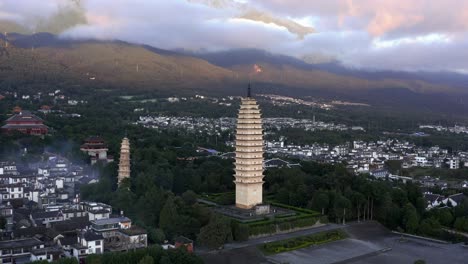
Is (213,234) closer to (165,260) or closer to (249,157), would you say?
(165,260)

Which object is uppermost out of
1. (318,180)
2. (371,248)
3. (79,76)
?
(79,76)

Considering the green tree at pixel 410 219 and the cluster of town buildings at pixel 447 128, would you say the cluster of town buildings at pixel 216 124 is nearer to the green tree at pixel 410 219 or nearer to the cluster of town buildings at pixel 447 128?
the cluster of town buildings at pixel 447 128

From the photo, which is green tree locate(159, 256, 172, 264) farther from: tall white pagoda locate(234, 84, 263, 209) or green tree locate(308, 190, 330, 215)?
green tree locate(308, 190, 330, 215)

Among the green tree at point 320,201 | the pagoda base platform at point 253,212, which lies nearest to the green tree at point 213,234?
the pagoda base platform at point 253,212

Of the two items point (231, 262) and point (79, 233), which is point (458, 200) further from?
point (79, 233)

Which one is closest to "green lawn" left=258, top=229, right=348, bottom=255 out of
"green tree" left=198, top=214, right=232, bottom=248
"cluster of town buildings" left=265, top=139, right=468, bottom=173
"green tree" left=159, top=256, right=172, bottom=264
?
"green tree" left=198, top=214, right=232, bottom=248

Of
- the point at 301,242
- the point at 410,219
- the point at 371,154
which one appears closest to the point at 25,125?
the point at 301,242

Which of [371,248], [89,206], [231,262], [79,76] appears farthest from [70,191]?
[79,76]
